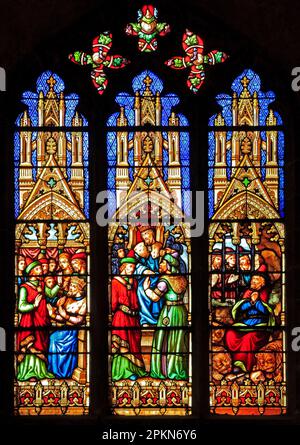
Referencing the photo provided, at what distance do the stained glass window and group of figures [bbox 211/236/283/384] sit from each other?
4.42ft

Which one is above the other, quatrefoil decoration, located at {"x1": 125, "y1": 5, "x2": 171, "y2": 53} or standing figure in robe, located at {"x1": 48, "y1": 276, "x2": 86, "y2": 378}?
quatrefoil decoration, located at {"x1": 125, "y1": 5, "x2": 171, "y2": 53}

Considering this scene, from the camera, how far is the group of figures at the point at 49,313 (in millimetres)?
17172

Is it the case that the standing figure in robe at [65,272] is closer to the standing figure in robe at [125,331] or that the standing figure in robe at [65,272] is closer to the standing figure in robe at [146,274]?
the standing figure in robe at [125,331]

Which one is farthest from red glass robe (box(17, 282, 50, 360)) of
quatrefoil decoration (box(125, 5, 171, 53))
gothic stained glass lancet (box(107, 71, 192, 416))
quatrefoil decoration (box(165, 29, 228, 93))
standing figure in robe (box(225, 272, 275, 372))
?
quatrefoil decoration (box(125, 5, 171, 53))

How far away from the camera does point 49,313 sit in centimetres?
1725

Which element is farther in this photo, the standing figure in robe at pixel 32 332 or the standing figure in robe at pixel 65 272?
the standing figure in robe at pixel 65 272

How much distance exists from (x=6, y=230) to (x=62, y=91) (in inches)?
64.0

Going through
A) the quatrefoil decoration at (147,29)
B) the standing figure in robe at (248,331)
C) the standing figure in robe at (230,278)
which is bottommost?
the standing figure in robe at (248,331)

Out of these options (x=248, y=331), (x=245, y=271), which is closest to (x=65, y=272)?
(x=245, y=271)

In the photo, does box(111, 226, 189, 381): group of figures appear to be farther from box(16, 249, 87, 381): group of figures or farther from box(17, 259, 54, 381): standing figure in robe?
box(17, 259, 54, 381): standing figure in robe

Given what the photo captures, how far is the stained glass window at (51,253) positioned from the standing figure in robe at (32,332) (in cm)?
1

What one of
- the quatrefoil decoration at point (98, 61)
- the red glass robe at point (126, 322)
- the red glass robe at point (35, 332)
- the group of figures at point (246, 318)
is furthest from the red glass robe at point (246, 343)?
the quatrefoil decoration at point (98, 61)

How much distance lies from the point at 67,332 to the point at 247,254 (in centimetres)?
202

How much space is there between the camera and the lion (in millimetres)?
17141
